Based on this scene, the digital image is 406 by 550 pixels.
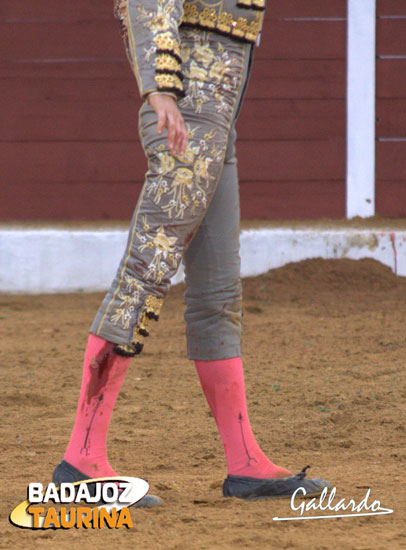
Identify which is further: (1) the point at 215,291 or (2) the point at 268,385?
(2) the point at 268,385

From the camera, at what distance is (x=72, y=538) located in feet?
6.02

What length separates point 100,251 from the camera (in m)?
5.48

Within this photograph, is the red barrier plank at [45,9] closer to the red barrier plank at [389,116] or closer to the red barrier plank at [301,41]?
the red barrier plank at [301,41]

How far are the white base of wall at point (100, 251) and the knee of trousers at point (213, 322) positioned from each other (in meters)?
3.27

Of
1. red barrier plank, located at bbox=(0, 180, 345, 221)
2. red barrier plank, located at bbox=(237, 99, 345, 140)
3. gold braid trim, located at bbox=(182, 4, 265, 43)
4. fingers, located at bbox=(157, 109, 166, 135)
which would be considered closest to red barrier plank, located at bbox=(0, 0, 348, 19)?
red barrier plank, located at bbox=(237, 99, 345, 140)

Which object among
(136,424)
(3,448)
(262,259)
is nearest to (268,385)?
(136,424)

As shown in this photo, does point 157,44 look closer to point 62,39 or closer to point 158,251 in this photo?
point 158,251

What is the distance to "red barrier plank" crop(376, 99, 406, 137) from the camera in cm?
571

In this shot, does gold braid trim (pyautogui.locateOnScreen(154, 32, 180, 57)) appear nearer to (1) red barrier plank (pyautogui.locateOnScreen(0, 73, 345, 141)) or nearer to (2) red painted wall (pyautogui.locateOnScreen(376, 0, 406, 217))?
(1) red barrier plank (pyautogui.locateOnScreen(0, 73, 345, 141))

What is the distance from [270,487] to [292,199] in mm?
3786

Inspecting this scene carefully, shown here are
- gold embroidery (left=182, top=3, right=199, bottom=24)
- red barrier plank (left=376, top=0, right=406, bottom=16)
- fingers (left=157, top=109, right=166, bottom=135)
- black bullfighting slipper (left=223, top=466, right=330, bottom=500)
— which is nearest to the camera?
fingers (left=157, top=109, right=166, bottom=135)

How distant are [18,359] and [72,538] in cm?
217

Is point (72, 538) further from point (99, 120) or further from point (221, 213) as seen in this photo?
point (99, 120)

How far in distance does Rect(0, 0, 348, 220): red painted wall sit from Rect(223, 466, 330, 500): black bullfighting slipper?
12.2ft
